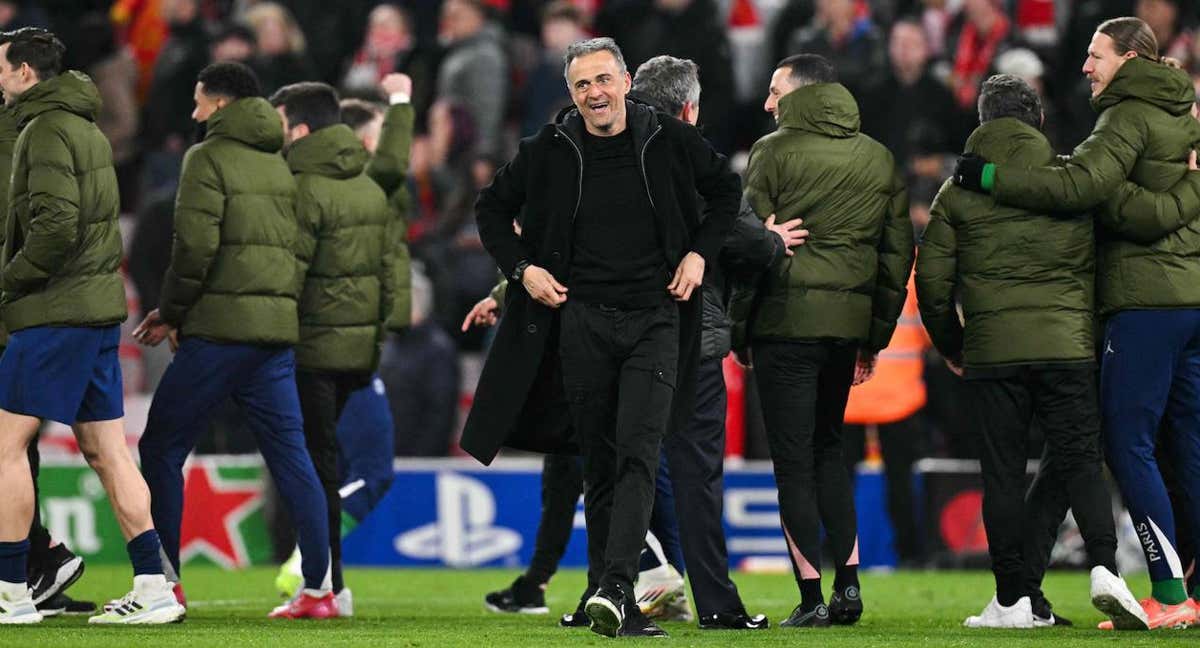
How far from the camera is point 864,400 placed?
13.4m

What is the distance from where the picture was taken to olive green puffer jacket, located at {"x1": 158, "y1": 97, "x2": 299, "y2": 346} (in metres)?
9.00

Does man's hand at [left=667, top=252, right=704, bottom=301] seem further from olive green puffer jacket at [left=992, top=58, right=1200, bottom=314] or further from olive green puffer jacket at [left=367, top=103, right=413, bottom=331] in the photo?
olive green puffer jacket at [left=367, top=103, right=413, bottom=331]

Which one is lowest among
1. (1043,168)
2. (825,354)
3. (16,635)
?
(16,635)

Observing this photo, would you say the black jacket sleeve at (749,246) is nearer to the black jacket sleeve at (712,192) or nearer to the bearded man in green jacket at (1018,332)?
the black jacket sleeve at (712,192)

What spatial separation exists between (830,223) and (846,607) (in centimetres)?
166

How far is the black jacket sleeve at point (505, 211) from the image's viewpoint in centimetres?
811

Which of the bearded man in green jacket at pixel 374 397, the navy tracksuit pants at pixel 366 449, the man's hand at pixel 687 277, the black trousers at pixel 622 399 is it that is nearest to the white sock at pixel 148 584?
the bearded man in green jacket at pixel 374 397

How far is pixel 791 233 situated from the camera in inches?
352

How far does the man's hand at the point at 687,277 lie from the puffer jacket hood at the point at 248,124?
7.41 ft

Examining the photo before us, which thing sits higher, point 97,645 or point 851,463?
point 97,645

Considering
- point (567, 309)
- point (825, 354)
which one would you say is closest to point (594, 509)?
point (567, 309)

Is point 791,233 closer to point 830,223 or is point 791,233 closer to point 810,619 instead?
point 830,223

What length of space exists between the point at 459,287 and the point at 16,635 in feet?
26.6

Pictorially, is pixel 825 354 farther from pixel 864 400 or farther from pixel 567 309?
pixel 864 400
